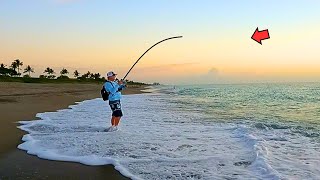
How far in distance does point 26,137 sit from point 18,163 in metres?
2.63

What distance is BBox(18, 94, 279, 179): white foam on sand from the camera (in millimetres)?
5711

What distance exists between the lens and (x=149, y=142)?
26.8 ft

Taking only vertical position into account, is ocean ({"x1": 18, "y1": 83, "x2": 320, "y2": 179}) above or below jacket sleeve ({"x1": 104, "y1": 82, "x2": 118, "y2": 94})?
below

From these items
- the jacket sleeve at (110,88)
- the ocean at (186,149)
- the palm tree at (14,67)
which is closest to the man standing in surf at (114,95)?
the jacket sleeve at (110,88)

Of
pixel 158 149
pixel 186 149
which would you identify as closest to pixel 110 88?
pixel 158 149

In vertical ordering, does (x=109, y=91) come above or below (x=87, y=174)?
above

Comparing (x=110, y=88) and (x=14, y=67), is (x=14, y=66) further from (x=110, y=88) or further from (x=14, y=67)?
(x=110, y=88)

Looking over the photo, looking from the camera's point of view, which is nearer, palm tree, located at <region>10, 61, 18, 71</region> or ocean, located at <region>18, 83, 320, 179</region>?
ocean, located at <region>18, 83, 320, 179</region>

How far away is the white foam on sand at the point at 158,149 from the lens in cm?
571

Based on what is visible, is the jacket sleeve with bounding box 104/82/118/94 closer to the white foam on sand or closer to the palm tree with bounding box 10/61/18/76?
the white foam on sand

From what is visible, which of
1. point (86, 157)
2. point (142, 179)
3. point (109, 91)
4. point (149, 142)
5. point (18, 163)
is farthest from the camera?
point (109, 91)

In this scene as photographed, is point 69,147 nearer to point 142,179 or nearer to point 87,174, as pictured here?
point 87,174

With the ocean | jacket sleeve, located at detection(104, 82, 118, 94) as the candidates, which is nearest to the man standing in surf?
jacket sleeve, located at detection(104, 82, 118, 94)

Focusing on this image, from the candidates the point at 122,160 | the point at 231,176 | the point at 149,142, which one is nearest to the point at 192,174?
the point at 231,176
